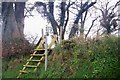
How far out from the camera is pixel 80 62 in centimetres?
253

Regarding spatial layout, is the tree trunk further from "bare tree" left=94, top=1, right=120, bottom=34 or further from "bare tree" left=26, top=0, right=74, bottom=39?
"bare tree" left=94, top=1, right=120, bottom=34

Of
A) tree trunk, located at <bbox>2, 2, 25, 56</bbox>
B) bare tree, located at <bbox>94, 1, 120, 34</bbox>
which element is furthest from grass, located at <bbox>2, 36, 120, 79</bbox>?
tree trunk, located at <bbox>2, 2, 25, 56</bbox>

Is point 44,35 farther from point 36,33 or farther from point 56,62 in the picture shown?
point 56,62

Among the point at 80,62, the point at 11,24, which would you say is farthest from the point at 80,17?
the point at 11,24

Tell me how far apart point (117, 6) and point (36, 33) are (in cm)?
92

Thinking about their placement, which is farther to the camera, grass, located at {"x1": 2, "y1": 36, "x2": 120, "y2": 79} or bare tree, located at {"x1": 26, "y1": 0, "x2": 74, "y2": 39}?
bare tree, located at {"x1": 26, "y1": 0, "x2": 74, "y2": 39}

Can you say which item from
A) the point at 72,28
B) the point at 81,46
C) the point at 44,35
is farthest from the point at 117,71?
the point at 44,35

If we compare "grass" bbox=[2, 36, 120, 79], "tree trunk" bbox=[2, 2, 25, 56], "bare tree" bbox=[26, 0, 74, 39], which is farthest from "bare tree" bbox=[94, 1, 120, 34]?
"tree trunk" bbox=[2, 2, 25, 56]

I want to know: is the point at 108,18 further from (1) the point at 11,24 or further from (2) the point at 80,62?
(1) the point at 11,24

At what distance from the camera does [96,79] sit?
2.38 meters

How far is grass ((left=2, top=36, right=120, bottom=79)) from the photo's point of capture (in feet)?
7.75

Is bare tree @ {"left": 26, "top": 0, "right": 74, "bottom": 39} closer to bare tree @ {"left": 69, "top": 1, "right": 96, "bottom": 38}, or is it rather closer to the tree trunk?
bare tree @ {"left": 69, "top": 1, "right": 96, "bottom": 38}

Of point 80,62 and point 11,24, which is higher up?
point 11,24

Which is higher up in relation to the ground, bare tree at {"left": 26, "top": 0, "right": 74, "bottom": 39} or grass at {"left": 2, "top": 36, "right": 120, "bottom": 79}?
bare tree at {"left": 26, "top": 0, "right": 74, "bottom": 39}
